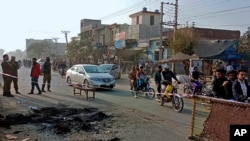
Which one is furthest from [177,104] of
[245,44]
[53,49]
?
[53,49]

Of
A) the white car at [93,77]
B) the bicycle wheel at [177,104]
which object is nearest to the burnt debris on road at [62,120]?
the bicycle wheel at [177,104]

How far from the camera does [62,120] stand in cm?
927

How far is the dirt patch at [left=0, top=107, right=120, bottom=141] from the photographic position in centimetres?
811

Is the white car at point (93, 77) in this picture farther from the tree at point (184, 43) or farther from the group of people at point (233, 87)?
the tree at point (184, 43)

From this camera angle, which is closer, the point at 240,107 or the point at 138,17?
the point at 240,107

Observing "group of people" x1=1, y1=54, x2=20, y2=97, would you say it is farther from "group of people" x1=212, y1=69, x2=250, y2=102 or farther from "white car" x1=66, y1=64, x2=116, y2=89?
"group of people" x1=212, y1=69, x2=250, y2=102

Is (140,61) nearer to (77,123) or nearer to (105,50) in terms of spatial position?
(105,50)

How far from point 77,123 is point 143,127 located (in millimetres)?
1807

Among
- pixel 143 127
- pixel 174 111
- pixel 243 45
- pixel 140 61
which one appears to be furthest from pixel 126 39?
pixel 143 127

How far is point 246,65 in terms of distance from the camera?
29.8 meters

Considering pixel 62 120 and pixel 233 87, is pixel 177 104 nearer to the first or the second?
pixel 233 87

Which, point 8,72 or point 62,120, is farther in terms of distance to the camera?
point 8,72

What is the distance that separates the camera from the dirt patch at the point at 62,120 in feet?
26.6

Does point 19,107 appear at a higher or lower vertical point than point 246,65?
lower
